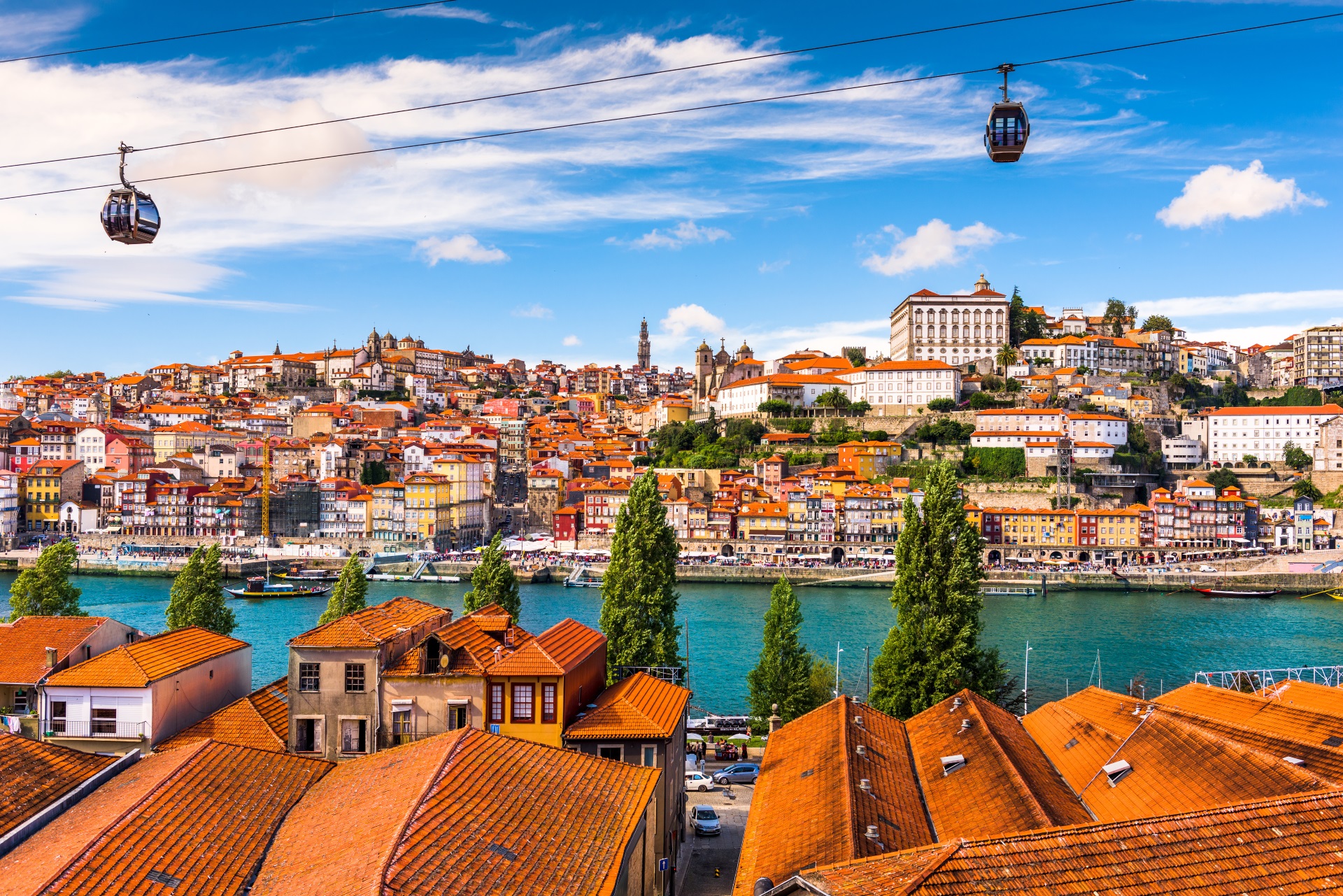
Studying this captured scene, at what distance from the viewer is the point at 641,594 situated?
45.3ft

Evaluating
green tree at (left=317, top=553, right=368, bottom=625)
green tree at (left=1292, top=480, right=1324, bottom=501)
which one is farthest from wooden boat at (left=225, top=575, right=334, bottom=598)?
green tree at (left=1292, top=480, right=1324, bottom=501)

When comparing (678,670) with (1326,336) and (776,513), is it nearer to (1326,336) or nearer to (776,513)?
(776,513)

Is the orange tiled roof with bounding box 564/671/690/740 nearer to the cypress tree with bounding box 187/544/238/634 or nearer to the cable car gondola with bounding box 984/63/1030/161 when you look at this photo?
the cable car gondola with bounding box 984/63/1030/161

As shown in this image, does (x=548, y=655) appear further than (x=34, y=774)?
Yes

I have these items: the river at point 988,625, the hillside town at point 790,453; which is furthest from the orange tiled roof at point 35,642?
the hillside town at point 790,453

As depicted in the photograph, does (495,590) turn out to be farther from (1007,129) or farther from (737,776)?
(1007,129)

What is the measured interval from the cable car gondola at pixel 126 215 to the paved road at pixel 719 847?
256 inches

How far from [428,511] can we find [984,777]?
43.4 meters

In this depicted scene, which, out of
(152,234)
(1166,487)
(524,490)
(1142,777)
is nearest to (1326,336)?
(1166,487)

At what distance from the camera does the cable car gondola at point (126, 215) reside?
19.3 feet

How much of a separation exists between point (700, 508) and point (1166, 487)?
27589mm

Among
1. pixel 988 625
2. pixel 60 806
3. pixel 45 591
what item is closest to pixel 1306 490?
pixel 988 625

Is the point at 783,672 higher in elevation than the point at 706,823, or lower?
higher

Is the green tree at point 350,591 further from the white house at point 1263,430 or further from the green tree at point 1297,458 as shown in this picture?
the white house at point 1263,430
